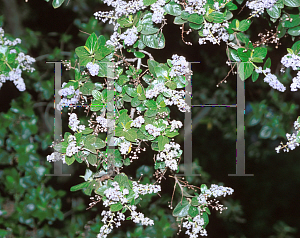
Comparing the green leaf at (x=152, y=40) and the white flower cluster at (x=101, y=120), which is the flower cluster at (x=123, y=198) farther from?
the green leaf at (x=152, y=40)

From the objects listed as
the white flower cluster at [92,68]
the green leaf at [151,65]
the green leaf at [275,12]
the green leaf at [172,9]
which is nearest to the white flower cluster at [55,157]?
the white flower cluster at [92,68]

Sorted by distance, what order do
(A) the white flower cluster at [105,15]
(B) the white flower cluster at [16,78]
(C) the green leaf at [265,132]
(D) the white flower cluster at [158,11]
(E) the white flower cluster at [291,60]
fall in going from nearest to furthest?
1. (D) the white flower cluster at [158,11]
2. (A) the white flower cluster at [105,15]
3. (E) the white flower cluster at [291,60]
4. (B) the white flower cluster at [16,78]
5. (C) the green leaf at [265,132]

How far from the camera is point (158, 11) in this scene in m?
1.34

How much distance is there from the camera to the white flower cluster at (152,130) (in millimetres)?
1348

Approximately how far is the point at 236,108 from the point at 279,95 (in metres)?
0.43

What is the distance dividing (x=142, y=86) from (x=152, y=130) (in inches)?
12.2

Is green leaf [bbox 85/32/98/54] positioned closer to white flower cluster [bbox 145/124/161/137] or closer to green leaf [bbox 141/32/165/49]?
green leaf [bbox 141/32/165/49]

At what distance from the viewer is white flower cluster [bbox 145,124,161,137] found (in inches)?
53.1

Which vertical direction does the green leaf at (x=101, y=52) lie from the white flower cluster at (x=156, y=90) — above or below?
above

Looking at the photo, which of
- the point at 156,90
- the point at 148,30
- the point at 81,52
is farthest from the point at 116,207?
the point at 148,30

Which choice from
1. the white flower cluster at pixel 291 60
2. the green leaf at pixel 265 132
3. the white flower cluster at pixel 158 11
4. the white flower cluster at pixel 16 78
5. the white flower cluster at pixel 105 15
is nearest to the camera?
the white flower cluster at pixel 158 11

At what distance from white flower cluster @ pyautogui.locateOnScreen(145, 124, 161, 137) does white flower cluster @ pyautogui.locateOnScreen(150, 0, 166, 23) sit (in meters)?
0.62

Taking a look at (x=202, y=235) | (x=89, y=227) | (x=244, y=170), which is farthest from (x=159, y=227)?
(x=244, y=170)

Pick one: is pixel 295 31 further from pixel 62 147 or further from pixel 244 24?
pixel 62 147
